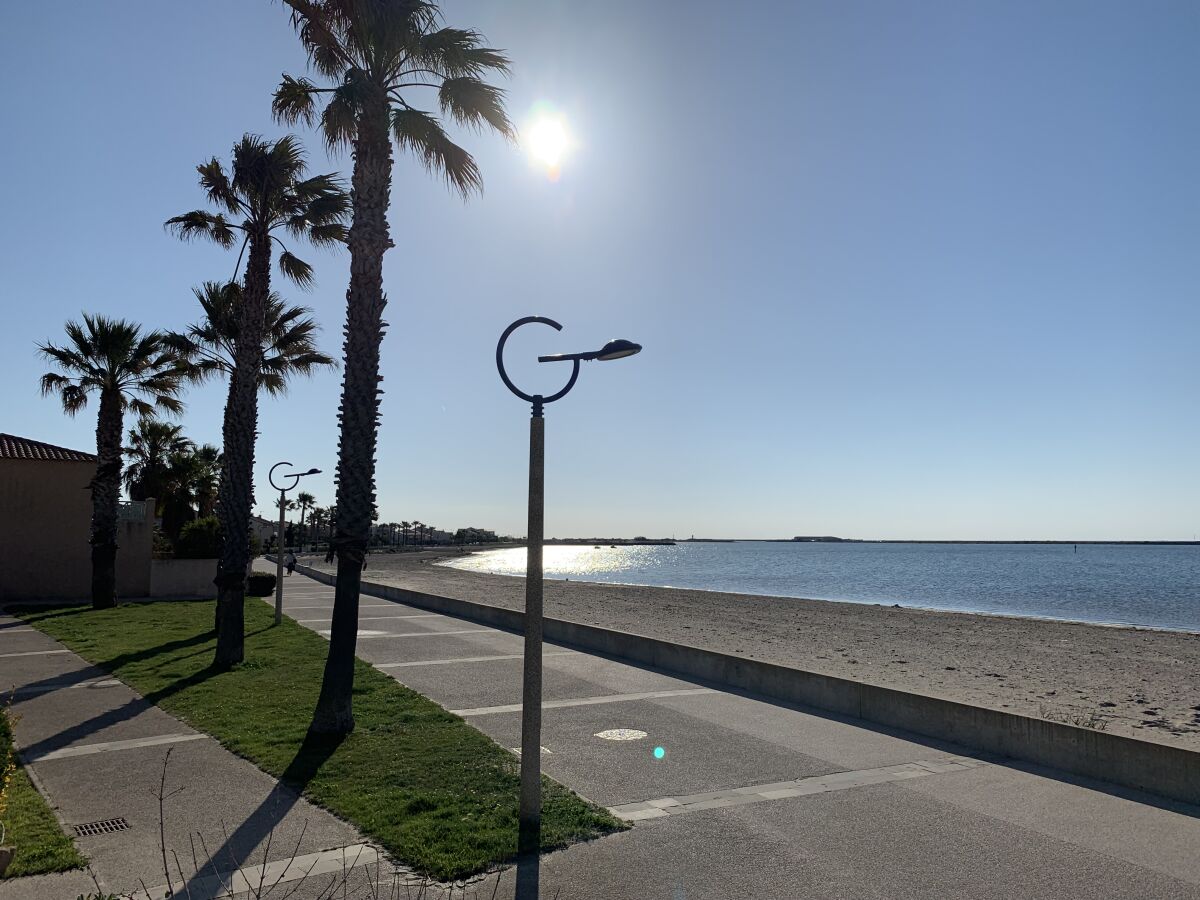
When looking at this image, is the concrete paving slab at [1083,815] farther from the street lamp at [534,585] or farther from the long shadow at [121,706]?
the long shadow at [121,706]

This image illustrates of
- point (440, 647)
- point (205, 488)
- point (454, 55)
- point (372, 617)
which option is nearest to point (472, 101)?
point (454, 55)

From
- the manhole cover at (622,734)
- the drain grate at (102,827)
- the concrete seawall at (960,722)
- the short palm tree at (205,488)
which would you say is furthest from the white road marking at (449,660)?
the short palm tree at (205,488)

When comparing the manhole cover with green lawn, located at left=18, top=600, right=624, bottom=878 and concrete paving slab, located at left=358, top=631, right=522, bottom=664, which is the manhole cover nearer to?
green lawn, located at left=18, top=600, right=624, bottom=878

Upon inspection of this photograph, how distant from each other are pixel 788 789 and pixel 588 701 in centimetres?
→ 444

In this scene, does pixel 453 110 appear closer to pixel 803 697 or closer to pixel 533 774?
pixel 533 774

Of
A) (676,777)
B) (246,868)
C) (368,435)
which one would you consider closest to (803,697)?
(676,777)

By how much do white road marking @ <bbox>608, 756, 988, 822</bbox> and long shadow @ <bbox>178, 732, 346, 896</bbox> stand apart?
2742 millimetres

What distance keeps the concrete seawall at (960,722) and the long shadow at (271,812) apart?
622 cm

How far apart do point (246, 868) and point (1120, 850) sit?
20.5 feet

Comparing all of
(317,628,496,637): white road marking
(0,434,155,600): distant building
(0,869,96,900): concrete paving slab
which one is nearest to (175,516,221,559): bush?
(0,434,155,600): distant building

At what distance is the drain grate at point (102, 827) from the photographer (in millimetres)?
5703

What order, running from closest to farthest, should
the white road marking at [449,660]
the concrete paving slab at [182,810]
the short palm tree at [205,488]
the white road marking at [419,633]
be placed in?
the concrete paving slab at [182,810], the white road marking at [449,660], the white road marking at [419,633], the short palm tree at [205,488]

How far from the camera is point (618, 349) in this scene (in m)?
5.90

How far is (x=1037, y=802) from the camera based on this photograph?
6730mm
